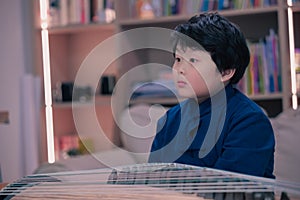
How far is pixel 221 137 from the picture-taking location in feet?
3.07

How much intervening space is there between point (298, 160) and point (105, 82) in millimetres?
1300

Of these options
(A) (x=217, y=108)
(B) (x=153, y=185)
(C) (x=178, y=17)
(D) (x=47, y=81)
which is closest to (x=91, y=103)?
(D) (x=47, y=81)

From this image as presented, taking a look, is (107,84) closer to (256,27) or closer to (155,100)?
(155,100)

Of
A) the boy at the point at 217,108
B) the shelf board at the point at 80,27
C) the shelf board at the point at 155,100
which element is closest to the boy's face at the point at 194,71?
the boy at the point at 217,108

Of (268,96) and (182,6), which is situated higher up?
(182,6)

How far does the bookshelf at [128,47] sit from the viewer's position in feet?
7.86

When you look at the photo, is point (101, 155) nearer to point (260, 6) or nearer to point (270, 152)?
point (260, 6)

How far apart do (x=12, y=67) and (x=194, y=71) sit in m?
2.06

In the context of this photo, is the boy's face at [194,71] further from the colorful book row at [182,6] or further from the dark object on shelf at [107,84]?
the dark object on shelf at [107,84]

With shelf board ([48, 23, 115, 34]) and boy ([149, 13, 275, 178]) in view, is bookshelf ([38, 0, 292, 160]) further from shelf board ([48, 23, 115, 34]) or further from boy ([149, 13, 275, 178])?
boy ([149, 13, 275, 178])

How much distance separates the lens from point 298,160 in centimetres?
180

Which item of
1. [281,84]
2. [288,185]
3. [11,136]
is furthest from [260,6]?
[288,185]

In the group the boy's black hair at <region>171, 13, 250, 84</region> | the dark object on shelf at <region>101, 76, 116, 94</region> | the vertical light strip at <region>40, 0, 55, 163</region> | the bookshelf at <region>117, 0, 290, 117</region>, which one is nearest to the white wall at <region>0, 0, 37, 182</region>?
the vertical light strip at <region>40, 0, 55, 163</region>

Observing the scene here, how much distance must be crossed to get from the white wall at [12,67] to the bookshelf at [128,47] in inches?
6.9
